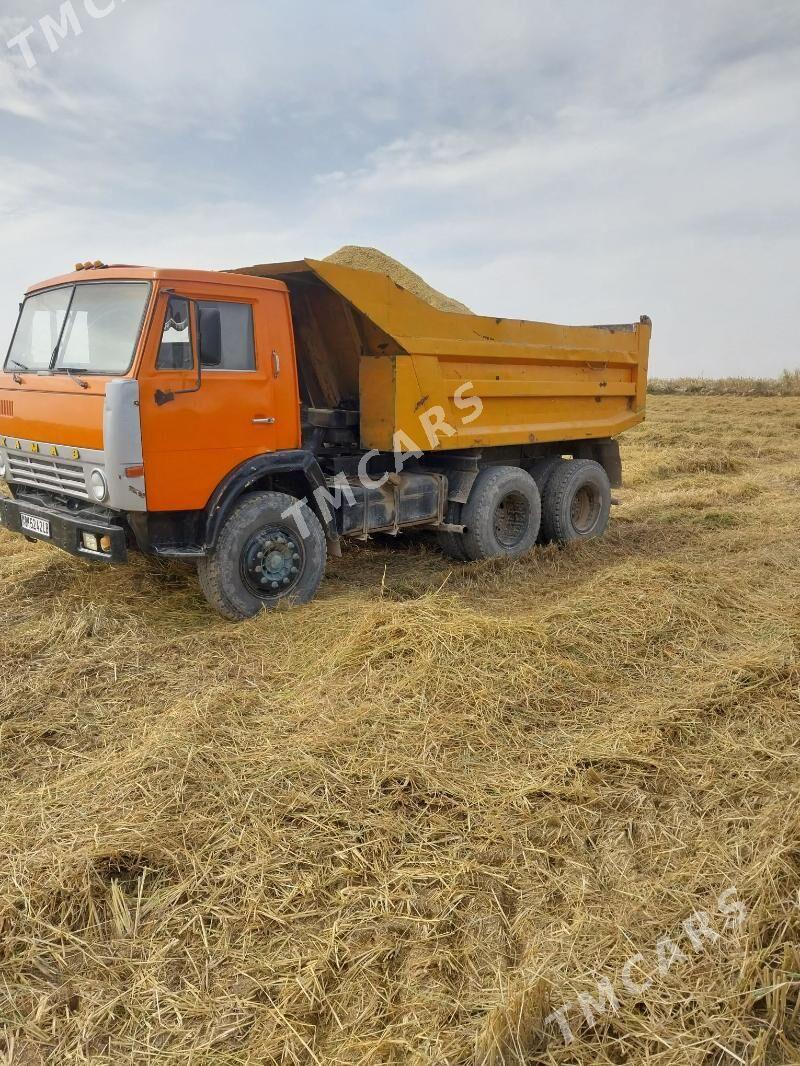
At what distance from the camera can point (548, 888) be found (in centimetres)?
270

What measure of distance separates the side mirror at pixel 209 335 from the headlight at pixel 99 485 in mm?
974

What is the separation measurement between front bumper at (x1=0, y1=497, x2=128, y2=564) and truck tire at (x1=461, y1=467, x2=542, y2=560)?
10.7 feet

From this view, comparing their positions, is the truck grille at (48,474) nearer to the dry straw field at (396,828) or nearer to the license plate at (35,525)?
the license plate at (35,525)

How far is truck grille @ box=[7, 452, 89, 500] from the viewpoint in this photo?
16.1 ft

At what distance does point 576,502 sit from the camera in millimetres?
8359

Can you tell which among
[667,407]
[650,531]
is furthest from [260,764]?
[667,407]

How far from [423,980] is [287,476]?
157 inches

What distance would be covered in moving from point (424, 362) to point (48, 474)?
116 inches

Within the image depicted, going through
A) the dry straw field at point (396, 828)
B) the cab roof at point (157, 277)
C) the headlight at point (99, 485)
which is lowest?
Result: the dry straw field at point (396, 828)

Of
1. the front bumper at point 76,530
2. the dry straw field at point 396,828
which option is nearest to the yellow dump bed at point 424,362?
the dry straw field at point 396,828

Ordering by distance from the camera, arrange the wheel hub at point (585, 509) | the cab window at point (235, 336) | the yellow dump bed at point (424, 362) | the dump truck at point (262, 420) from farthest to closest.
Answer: the wheel hub at point (585, 509)
the yellow dump bed at point (424, 362)
the cab window at point (235, 336)
the dump truck at point (262, 420)

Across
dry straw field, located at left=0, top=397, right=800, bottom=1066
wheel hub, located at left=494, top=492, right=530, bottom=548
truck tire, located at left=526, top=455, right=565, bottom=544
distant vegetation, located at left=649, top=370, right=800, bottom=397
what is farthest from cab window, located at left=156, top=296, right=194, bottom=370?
distant vegetation, located at left=649, top=370, right=800, bottom=397

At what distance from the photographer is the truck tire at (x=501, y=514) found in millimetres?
6969

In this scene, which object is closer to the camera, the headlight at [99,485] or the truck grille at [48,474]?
the headlight at [99,485]
